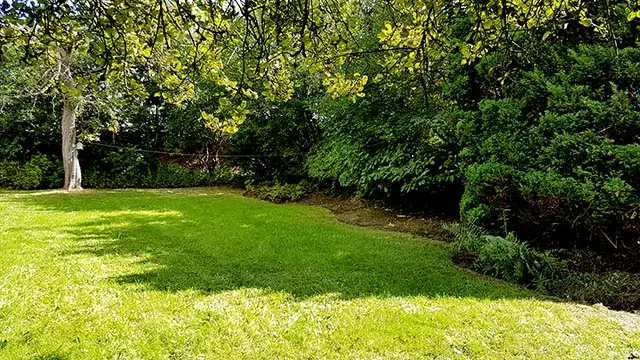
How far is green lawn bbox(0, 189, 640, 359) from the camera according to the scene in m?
2.83

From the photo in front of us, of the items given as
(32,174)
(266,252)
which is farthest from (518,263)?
(32,174)

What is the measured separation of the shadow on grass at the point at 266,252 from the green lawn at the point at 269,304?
0.03 m

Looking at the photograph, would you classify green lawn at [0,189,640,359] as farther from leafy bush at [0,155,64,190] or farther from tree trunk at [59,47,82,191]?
leafy bush at [0,155,64,190]

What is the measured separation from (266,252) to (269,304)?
182cm

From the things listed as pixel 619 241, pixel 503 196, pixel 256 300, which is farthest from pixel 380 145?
pixel 256 300

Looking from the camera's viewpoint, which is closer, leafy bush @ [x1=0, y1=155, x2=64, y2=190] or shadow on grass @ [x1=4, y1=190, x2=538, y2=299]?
shadow on grass @ [x1=4, y1=190, x2=538, y2=299]

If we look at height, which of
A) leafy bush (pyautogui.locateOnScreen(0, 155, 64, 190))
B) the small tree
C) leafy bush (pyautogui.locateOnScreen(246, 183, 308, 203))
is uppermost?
the small tree

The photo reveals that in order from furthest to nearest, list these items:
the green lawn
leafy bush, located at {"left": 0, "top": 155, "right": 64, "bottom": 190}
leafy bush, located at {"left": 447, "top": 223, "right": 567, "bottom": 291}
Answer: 1. leafy bush, located at {"left": 0, "top": 155, "right": 64, "bottom": 190}
2. leafy bush, located at {"left": 447, "top": 223, "right": 567, "bottom": 291}
3. the green lawn

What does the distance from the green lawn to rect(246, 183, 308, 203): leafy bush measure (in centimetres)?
448

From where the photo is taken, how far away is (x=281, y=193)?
11117 millimetres

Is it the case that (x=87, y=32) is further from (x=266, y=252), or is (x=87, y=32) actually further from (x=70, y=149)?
(x=70, y=149)

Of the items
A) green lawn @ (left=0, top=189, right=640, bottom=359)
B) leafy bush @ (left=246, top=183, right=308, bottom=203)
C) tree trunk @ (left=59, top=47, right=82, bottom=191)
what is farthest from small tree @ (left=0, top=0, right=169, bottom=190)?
tree trunk @ (left=59, top=47, right=82, bottom=191)

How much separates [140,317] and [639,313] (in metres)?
4.25

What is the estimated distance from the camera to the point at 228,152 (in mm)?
13938
